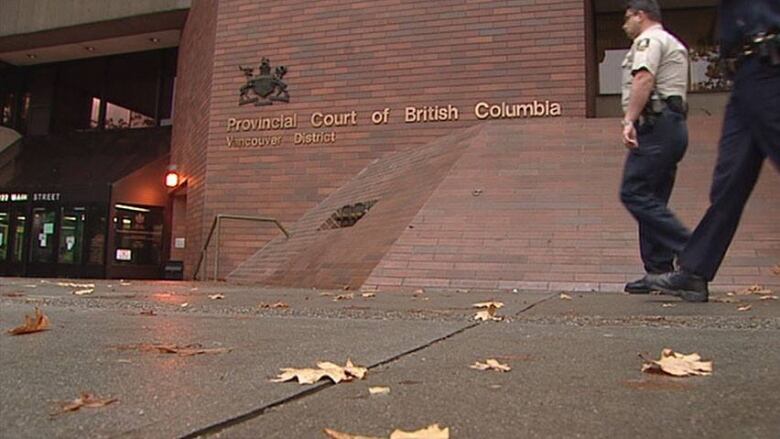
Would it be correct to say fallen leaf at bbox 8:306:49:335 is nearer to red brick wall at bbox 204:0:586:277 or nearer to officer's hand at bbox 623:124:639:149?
officer's hand at bbox 623:124:639:149

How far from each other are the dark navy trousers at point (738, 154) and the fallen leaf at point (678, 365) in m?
1.18

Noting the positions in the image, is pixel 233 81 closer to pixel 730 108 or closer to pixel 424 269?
pixel 424 269

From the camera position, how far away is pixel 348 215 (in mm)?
9273

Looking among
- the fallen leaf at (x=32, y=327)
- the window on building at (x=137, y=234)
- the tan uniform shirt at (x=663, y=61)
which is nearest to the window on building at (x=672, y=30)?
the tan uniform shirt at (x=663, y=61)

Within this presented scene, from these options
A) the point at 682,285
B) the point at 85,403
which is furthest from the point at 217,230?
the point at 85,403

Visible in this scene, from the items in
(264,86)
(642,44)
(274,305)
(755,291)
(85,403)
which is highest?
(264,86)

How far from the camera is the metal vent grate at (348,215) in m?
9.09

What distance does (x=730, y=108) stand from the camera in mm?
3285

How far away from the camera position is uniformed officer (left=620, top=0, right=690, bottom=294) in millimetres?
4281

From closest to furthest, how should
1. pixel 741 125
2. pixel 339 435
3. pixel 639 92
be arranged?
1. pixel 339 435
2. pixel 741 125
3. pixel 639 92

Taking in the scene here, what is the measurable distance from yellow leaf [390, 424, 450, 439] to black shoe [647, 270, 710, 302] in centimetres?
288

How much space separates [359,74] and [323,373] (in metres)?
10.9

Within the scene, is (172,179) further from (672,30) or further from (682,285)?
(682,285)

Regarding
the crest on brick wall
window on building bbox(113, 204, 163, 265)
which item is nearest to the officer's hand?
the crest on brick wall
